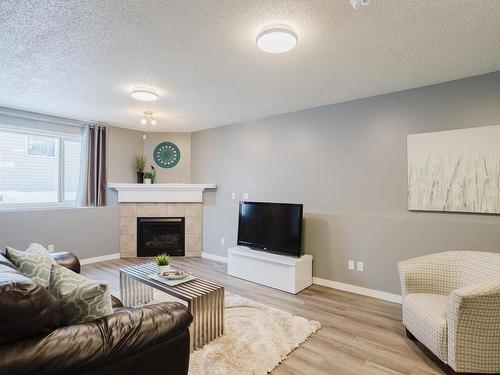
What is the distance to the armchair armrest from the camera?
2.47 m

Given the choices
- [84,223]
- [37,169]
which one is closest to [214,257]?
[84,223]

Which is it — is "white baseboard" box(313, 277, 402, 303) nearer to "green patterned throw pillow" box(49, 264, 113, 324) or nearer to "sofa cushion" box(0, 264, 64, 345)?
"green patterned throw pillow" box(49, 264, 113, 324)

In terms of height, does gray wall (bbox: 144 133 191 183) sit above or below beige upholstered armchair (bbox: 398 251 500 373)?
above

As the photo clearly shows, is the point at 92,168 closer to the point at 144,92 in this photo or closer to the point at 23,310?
the point at 144,92

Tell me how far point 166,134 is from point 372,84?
4200 millimetres

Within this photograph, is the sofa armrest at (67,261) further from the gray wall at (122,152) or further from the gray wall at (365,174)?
the gray wall at (122,152)

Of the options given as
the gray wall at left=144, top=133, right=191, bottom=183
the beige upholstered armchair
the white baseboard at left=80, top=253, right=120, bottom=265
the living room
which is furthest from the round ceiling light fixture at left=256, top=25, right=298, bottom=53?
the white baseboard at left=80, top=253, right=120, bottom=265

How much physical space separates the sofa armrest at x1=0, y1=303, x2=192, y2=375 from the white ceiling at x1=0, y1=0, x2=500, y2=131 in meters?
1.91

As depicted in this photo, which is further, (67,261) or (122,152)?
(122,152)

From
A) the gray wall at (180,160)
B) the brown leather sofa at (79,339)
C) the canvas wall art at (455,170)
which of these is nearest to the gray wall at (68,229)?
the gray wall at (180,160)

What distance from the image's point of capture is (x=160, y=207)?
5.40 meters

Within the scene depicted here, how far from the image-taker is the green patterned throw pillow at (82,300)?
54.6 inches

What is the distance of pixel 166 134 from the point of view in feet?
19.3

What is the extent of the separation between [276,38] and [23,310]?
218 centimetres
